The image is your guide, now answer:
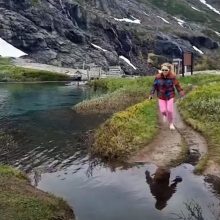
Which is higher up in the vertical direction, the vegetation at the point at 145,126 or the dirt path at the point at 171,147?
the vegetation at the point at 145,126

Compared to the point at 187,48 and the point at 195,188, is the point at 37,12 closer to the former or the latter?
the point at 187,48

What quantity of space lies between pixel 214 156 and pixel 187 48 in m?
165

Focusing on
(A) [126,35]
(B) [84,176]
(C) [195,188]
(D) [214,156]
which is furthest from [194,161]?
(A) [126,35]

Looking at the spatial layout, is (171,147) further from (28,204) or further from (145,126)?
(28,204)

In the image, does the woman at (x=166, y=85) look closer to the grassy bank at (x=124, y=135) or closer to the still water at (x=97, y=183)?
the grassy bank at (x=124, y=135)

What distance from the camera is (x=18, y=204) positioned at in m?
→ 15.0

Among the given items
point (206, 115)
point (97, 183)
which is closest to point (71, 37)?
point (206, 115)

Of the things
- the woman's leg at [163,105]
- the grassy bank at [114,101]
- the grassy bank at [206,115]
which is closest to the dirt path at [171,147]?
the grassy bank at [206,115]

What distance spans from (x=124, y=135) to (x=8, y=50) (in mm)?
119148

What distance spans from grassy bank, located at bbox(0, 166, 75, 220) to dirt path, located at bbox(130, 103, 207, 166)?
20.2 ft

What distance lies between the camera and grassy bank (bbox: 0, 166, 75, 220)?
14.4 metres

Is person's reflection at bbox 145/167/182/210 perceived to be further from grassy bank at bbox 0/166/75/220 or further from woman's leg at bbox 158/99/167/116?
woman's leg at bbox 158/99/167/116

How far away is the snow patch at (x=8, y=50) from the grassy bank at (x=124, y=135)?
11150cm

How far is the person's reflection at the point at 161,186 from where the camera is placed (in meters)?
16.3
